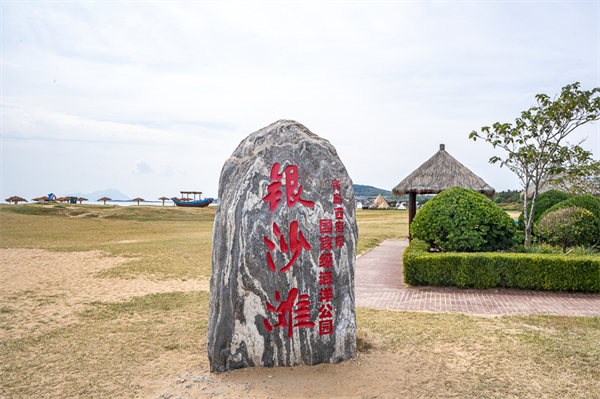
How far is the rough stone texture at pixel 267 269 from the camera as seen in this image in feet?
15.0

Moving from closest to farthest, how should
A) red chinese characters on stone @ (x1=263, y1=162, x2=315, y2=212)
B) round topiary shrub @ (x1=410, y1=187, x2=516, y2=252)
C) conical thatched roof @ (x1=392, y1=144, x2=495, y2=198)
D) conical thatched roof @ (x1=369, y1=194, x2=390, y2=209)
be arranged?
1. red chinese characters on stone @ (x1=263, y1=162, x2=315, y2=212)
2. round topiary shrub @ (x1=410, y1=187, x2=516, y2=252)
3. conical thatched roof @ (x1=392, y1=144, x2=495, y2=198)
4. conical thatched roof @ (x1=369, y1=194, x2=390, y2=209)

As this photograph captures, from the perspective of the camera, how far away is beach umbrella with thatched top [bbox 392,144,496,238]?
14.5 meters

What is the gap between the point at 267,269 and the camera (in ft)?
15.0

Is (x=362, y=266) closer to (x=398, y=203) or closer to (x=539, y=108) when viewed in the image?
(x=539, y=108)

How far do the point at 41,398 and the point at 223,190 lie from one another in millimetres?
2870

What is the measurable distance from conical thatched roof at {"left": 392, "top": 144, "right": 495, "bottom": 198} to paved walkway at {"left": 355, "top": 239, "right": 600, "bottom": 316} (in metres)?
5.67

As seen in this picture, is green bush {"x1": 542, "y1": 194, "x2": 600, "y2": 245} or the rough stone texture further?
green bush {"x1": 542, "y1": 194, "x2": 600, "y2": 245}

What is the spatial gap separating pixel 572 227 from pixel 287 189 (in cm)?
1026

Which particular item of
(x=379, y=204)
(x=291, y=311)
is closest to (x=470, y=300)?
(x=291, y=311)

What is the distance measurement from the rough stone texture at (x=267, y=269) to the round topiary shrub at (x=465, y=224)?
642cm

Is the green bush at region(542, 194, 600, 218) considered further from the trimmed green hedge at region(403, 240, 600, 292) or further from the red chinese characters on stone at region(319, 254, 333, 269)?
the red chinese characters on stone at region(319, 254, 333, 269)

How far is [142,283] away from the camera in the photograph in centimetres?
979

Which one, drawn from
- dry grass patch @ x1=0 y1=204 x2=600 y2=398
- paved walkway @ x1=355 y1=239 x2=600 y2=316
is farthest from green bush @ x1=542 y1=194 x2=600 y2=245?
dry grass patch @ x1=0 y1=204 x2=600 y2=398

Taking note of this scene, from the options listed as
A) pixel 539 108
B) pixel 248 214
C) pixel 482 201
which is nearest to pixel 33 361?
pixel 248 214
